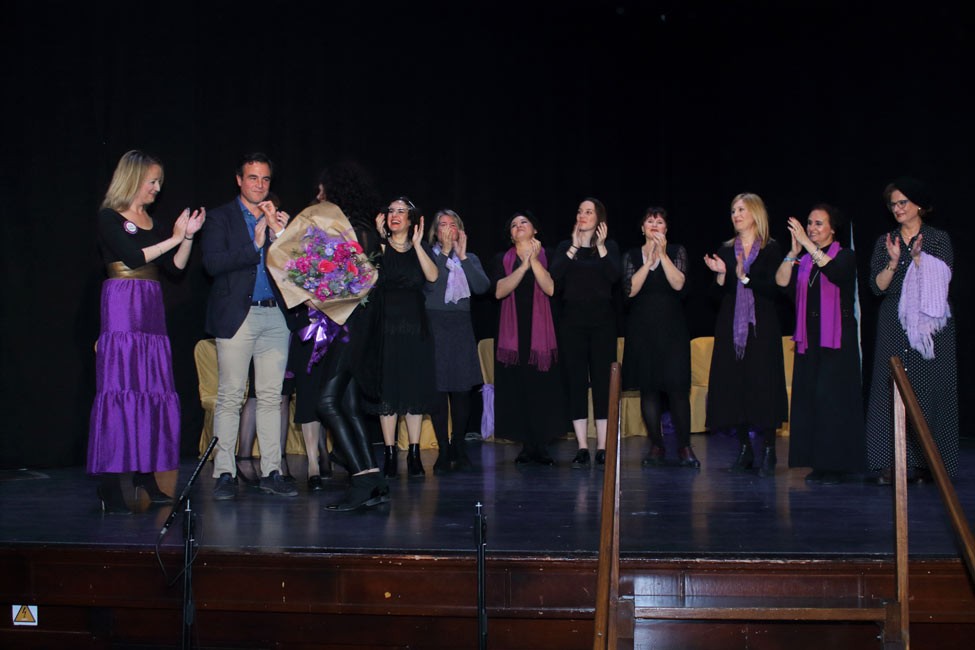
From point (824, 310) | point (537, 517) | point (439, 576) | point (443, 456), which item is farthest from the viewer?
point (443, 456)

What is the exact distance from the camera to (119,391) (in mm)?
4320

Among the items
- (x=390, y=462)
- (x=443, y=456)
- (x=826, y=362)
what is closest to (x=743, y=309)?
(x=826, y=362)

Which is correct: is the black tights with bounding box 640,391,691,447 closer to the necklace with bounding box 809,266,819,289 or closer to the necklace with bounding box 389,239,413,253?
the necklace with bounding box 809,266,819,289

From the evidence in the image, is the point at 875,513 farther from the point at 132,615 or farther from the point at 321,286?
the point at 132,615

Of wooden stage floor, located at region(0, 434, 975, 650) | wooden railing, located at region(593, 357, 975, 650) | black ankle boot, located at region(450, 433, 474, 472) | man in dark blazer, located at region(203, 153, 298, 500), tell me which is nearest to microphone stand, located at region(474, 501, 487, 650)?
wooden stage floor, located at region(0, 434, 975, 650)

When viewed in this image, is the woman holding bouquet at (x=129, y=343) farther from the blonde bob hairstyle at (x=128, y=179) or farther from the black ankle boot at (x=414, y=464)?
the black ankle boot at (x=414, y=464)

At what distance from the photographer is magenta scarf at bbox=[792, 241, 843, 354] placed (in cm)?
496

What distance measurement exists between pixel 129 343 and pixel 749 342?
2.95 meters

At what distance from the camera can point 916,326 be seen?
481cm

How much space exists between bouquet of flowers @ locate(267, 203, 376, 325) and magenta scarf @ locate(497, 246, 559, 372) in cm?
159

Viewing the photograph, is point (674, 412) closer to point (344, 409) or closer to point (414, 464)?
point (414, 464)

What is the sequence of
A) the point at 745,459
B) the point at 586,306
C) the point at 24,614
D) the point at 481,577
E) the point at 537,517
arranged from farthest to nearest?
the point at 586,306, the point at 745,459, the point at 537,517, the point at 24,614, the point at 481,577

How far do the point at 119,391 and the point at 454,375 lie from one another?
5.95ft

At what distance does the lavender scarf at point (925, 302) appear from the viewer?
4.75m
